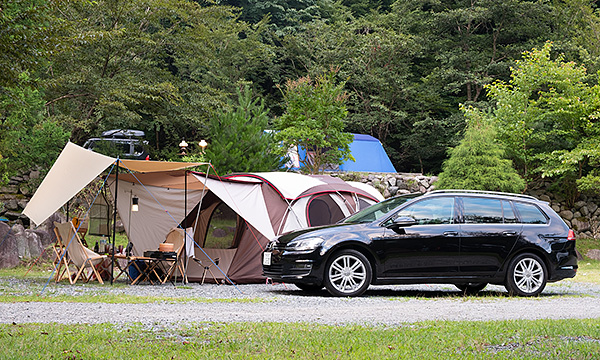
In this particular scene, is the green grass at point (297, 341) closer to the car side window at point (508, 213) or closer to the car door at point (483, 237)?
the car door at point (483, 237)

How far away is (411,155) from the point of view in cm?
2988

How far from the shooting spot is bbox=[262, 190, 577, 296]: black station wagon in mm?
8352

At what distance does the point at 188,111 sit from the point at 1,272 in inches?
423

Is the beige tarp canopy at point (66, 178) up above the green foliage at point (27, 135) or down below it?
below

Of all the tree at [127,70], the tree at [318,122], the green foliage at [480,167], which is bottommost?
the green foliage at [480,167]

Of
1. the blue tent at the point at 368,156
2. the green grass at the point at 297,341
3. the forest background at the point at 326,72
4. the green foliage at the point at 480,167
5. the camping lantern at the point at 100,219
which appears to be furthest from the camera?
the blue tent at the point at 368,156

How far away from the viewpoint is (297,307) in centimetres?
704

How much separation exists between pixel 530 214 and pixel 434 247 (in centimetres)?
164

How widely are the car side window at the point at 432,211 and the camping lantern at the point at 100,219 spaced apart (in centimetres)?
624

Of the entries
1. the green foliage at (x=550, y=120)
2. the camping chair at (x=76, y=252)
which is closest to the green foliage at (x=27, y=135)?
the camping chair at (x=76, y=252)

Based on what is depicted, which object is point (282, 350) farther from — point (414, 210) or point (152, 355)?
point (414, 210)

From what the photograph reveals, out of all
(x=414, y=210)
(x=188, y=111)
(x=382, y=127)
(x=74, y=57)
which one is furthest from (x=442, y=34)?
(x=414, y=210)

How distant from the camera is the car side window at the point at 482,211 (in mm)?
8945

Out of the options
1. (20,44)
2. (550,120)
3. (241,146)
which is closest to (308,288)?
(20,44)
